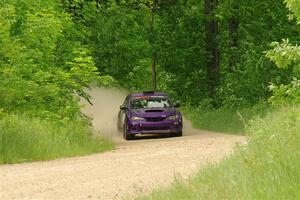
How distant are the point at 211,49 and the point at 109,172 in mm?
22619

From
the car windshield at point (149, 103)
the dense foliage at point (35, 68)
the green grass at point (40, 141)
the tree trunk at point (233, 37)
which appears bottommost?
the green grass at point (40, 141)

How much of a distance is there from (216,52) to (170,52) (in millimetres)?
2476

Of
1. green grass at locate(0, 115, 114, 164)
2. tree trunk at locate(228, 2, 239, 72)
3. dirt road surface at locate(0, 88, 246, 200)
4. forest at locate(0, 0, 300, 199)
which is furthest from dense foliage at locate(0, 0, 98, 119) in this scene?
tree trunk at locate(228, 2, 239, 72)

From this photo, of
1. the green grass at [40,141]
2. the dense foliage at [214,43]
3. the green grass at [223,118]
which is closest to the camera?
the green grass at [40,141]

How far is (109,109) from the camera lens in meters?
45.6

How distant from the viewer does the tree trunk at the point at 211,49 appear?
35.1 m

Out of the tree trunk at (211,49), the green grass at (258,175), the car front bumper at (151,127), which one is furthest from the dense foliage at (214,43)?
the green grass at (258,175)

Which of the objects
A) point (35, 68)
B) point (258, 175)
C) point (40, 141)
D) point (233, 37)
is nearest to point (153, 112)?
point (35, 68)

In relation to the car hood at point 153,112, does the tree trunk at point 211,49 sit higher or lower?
higher

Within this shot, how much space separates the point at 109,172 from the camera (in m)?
13.6

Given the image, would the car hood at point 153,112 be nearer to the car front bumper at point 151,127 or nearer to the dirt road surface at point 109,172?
the car front bumper at point 151,127

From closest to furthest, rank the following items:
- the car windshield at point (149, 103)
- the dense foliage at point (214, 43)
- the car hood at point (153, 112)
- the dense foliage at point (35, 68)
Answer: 1. the dense foliage at point (35, 68)
2. the car hood at point (153, 112)
3. the car windshield at point (149, 103)
4. the dense foliage at point (214, 43)

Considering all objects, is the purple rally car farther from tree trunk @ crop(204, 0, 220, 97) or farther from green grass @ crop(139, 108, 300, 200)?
green grass @ crop(139, 108, 300, 200)

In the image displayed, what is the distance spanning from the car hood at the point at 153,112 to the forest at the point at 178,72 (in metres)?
1.47
